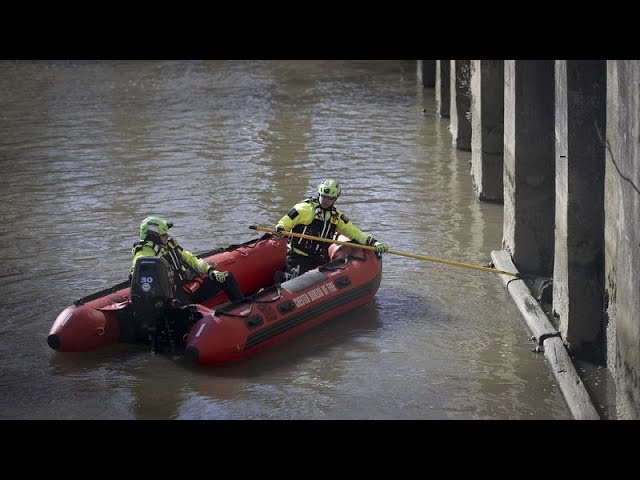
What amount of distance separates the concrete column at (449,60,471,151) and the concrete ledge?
15.1 feet

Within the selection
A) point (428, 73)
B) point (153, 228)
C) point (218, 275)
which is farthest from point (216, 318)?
point (428, 73)

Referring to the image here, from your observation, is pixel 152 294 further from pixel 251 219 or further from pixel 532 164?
pixel 251 219

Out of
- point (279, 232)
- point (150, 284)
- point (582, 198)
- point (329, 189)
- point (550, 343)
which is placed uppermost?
point (582, 198)

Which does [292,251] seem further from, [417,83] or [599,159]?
[417,83]

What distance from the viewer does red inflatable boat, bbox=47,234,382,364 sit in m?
8.95

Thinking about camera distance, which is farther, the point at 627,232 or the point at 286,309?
the point at 286,309

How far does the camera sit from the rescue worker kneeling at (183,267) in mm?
9312

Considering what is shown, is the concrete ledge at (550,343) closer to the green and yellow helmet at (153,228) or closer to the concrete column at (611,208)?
A: the concrete column at (611,208)

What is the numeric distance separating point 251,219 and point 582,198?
5.39 metres

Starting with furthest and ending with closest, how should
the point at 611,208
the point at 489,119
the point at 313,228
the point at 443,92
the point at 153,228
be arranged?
the point at 443,92
the point at 489,119
the point at 313,228
the point at 153,228
the point at 611,208

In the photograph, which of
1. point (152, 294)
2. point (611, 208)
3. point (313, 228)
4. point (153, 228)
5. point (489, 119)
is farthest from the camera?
point (489, 119)

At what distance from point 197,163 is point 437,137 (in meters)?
3.87

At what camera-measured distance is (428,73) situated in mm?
21047
